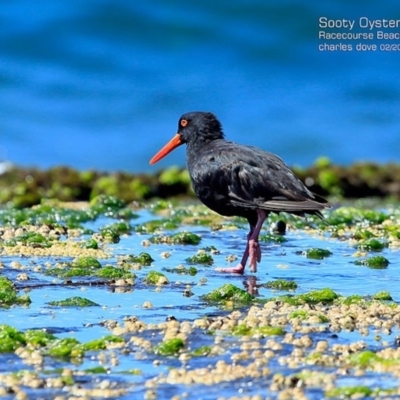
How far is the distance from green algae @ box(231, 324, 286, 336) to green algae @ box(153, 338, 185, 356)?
36 centimetres

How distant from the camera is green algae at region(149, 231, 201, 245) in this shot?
319 inches

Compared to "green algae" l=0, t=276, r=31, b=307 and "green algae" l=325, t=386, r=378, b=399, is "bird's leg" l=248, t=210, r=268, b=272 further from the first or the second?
"green algae" l=325, t=386, r=378, b=399

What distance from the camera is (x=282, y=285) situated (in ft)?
21.0

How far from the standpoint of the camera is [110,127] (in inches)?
968

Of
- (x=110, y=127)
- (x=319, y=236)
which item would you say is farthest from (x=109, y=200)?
(x=110, y=127)

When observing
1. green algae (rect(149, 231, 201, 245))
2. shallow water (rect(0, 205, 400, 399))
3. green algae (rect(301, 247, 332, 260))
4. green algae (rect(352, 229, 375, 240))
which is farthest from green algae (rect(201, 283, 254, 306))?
green algae (rect(352, 229, 375, 240))

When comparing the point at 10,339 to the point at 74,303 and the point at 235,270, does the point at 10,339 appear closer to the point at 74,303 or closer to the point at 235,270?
the point at 74,303

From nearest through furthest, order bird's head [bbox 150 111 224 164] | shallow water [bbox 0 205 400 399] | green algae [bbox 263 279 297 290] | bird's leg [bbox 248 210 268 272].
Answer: shallow water [bbox 0 205 400 399], green algae [bbox 263 279 297 290], bird's leg [bbox 248 210 268 272], bird's head [bbox 150 111 224 164]

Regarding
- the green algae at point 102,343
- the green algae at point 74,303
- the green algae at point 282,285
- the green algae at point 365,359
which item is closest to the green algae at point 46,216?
the green algae at point 282,285

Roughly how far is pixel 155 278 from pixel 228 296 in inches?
25.9

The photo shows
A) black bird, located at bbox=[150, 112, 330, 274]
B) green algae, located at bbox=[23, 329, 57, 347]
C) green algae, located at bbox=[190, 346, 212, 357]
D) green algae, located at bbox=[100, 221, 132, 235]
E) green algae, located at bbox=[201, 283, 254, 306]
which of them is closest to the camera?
green algae, located at bbox=[190, 346, 212, 357]

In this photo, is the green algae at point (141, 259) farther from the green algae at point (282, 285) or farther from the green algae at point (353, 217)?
the green algae at point (353, 217)

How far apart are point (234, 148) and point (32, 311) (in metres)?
2.53

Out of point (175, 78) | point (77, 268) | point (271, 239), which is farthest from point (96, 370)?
point (175, 78)
